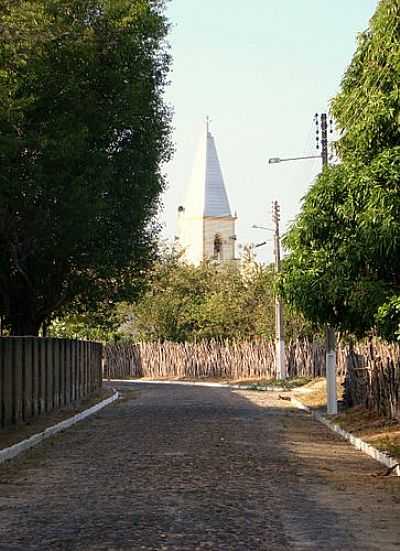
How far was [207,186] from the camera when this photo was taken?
104 metres

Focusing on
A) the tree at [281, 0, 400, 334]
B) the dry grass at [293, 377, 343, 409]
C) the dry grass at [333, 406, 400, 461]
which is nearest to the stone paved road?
the dry grass at [333, 406, 400, 461]

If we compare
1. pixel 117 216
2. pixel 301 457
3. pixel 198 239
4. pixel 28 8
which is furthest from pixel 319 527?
pixel 198 239

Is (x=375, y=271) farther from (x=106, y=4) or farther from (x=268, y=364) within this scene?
(x=268, y=364)

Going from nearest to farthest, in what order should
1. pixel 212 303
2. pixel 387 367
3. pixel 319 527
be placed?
pixel 319 527
pixel 387 367
pixel 212 303

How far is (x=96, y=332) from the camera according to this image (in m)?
70.9

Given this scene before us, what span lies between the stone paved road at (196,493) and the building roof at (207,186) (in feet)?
265

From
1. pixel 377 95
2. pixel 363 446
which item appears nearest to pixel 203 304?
pixel 363 446

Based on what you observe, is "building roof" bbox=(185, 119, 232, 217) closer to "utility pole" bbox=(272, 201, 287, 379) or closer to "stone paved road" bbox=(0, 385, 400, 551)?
"utility pole" bbox=(272, 201, 287, 379)

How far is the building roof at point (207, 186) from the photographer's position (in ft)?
339

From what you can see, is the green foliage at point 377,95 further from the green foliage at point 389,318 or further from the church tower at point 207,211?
the church tower at point 207,211

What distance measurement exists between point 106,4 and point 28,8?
16.8 feet

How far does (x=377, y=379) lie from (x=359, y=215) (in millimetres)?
8891

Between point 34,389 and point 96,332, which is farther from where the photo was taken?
point 96,332

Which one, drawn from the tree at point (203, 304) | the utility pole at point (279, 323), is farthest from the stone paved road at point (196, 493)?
the tree at point (203, 304)
